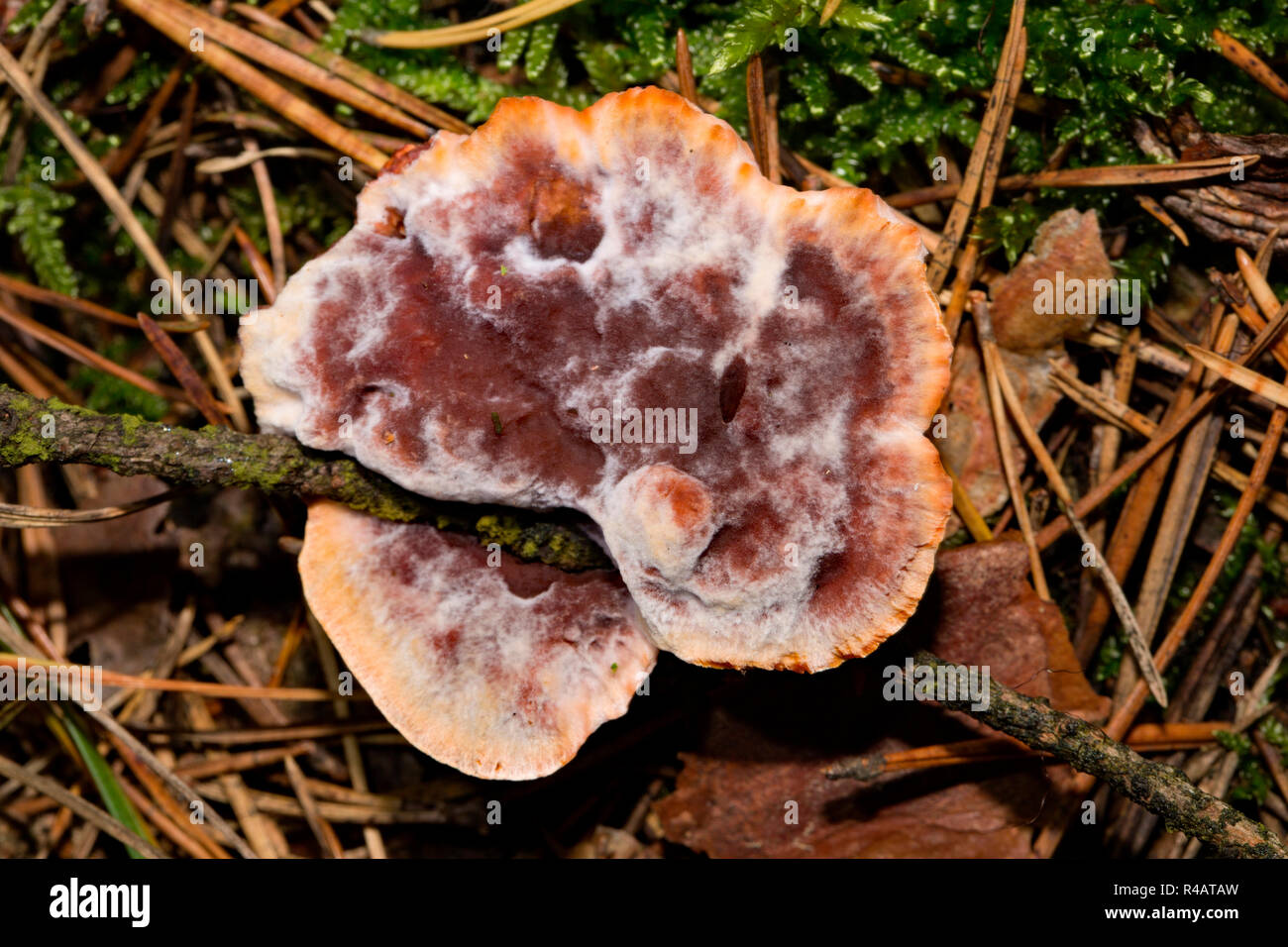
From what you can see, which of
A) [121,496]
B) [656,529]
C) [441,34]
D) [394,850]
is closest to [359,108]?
[441,34]

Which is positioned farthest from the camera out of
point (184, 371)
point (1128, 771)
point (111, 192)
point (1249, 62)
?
point (111, 192)

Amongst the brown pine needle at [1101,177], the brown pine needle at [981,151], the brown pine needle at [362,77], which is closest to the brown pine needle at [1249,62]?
the brown pine needle at [1101,177]

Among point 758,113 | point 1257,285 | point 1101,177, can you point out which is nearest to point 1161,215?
point 1101,177

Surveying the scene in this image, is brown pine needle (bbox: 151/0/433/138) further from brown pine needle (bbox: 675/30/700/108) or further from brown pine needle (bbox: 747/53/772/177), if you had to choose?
brown pine needle (bbox: 747/53/772/177)

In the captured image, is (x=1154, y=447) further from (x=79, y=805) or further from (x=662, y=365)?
(x=79, y=805)

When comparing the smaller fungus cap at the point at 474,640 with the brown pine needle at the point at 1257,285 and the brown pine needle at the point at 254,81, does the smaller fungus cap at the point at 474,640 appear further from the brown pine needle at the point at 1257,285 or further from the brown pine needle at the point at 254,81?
the brown pine needle at the point at 1257,285

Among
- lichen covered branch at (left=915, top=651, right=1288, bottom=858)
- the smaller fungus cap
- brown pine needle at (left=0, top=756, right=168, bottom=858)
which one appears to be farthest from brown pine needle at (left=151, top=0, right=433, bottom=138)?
brown pine needle at (left=0, top=756, right=168, bottom=858)
